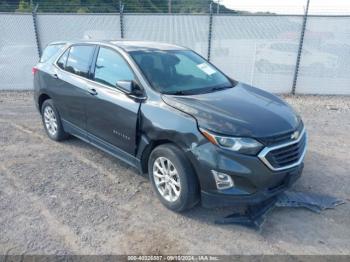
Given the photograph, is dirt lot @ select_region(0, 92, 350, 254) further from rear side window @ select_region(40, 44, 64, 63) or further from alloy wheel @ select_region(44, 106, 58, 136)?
rear side window @ select_region(40, 44, 64, 63)

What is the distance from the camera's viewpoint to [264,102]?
3.61 meters

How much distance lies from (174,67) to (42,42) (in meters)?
6.64

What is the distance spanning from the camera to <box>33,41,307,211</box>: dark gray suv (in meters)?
2.94

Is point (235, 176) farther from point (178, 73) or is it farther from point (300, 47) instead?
point (300, 47)

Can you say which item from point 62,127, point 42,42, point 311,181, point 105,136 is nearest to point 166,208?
point 105,136

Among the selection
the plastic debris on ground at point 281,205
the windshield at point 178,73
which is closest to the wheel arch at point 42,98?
the windshield at point 178,73

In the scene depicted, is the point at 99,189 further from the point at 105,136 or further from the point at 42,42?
the point at 42,42

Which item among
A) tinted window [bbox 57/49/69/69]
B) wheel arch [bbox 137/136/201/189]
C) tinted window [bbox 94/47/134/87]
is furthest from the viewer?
tinted window [bbox 57/49/69/69]

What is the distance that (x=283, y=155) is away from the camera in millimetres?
3084

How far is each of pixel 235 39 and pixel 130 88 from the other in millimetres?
6159

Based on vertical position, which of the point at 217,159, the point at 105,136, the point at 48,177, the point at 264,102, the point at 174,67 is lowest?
the point at 48,177

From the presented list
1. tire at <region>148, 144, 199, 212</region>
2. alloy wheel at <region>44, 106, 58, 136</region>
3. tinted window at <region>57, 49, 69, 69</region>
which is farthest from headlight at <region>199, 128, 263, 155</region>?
alloy wheel at <region>44, 106, 58, 136</region>

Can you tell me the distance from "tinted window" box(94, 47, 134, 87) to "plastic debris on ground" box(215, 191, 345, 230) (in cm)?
197

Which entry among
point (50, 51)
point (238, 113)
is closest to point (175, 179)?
point (238, 113)
